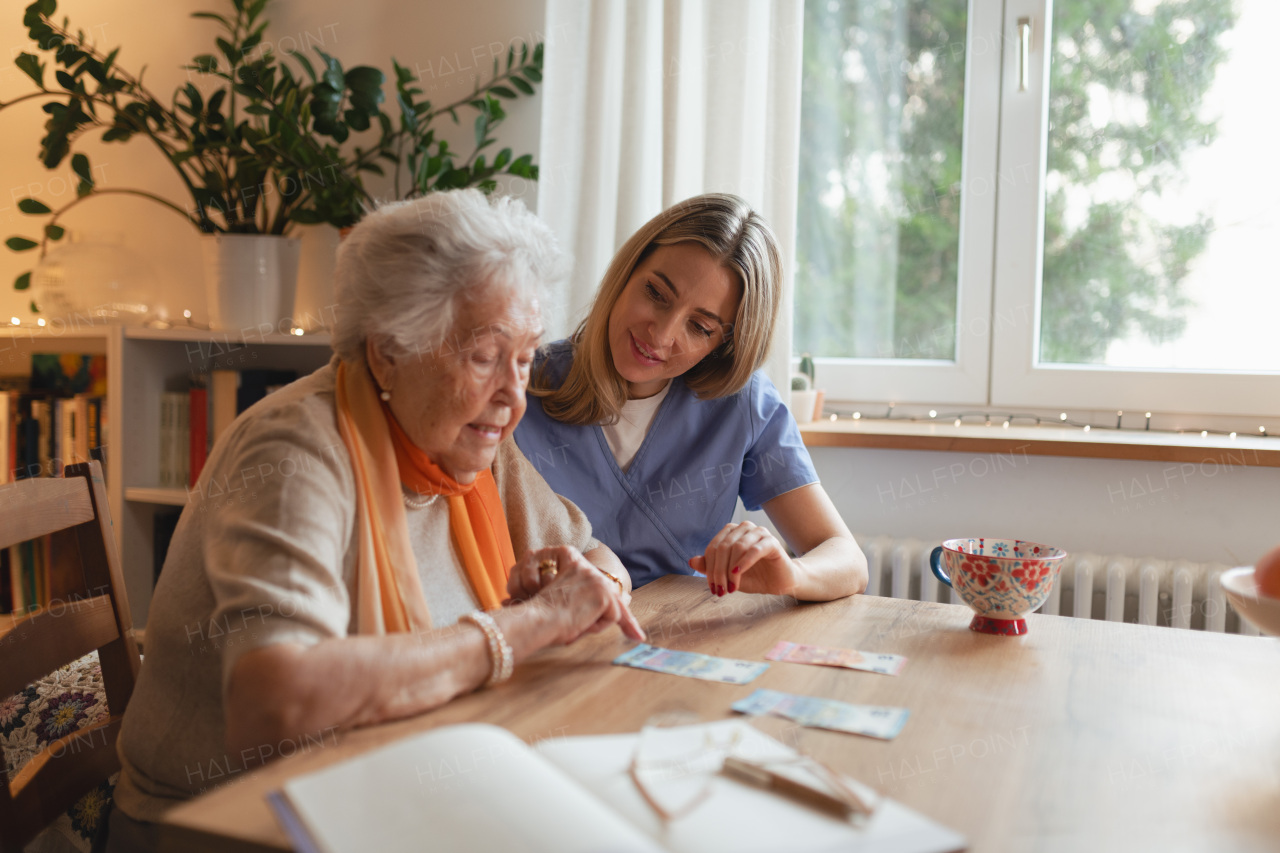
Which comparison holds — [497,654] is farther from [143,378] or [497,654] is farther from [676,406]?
[143,378]

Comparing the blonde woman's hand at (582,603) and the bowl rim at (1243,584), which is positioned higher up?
the bowl rim at (1243,584)

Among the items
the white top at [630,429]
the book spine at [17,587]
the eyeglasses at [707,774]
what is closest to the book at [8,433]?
the book spine at [17,587]

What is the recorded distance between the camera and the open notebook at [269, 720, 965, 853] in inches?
24.6

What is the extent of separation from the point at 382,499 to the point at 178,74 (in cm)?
227

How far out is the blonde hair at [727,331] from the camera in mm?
1601

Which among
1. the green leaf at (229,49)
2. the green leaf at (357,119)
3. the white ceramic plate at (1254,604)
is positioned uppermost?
the green leaf at (229,49)

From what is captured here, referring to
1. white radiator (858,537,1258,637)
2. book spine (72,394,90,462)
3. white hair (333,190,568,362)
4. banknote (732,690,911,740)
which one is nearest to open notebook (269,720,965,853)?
banknote (732,690,911,740)

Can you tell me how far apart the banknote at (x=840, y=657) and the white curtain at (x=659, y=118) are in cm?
106

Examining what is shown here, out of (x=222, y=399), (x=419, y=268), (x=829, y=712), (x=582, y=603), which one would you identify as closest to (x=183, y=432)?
(x=222, y=399)

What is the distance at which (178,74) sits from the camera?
2.72 m

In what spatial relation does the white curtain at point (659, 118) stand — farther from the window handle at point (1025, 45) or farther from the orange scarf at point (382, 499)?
the orange scarf at point (382, 499)

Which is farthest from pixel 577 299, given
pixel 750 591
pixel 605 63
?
pixel 750 591

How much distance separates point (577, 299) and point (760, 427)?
2.27 feet

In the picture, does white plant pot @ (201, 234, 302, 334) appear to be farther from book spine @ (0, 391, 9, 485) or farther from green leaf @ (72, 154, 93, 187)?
book spine @ (0, 391, 9, 485)
